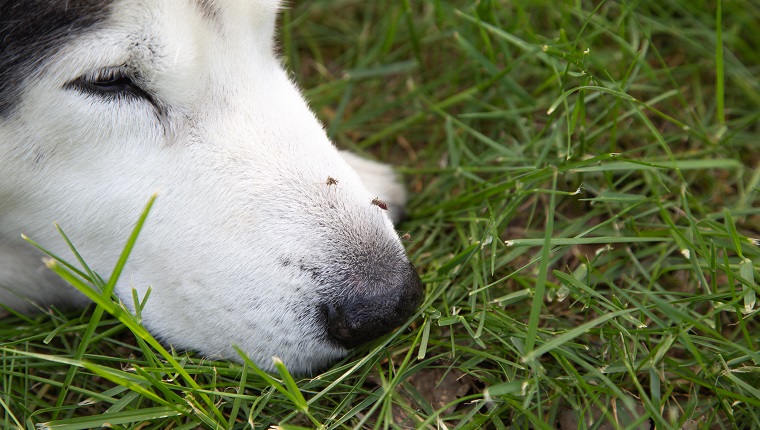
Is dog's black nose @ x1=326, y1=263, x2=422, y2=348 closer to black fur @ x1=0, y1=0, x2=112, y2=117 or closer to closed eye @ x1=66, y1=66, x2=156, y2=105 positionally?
closed eye @ x1=66, y1=66, x2=156, y2=105

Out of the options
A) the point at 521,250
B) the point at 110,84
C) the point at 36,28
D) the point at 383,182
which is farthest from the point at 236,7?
the point at 521,250

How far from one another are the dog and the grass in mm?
194

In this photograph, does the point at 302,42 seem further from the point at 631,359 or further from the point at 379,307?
the point at 631,359

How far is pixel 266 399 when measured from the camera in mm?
2354

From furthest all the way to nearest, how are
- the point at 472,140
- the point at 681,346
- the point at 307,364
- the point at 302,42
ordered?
the point at 302,42 < the point at 472,140 < the point at 681,346 < the point at 307,364

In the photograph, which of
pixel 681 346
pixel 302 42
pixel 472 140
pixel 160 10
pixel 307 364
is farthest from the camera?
pixel 302 42

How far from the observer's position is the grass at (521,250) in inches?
92.7

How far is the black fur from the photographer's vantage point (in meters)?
2.20

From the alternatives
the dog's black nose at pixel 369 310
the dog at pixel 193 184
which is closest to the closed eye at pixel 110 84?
the dog at pixel 193 184

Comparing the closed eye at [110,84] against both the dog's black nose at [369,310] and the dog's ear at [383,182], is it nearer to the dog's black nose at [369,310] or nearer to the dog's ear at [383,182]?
the dog's black nose at [369,310]

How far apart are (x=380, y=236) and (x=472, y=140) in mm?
1422

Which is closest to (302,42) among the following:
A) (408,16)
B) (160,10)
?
(408,16)

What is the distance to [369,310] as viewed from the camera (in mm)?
2279

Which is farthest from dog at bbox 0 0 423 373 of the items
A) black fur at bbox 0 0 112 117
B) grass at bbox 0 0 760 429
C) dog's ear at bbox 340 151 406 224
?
dog's ear at bbox 340 151 406 224
